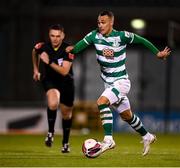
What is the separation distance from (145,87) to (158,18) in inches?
127

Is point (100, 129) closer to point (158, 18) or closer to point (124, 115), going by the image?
point (158, 18)

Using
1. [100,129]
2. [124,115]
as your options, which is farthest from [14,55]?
[124,115]

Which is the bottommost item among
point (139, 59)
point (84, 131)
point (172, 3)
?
point (84, 131)

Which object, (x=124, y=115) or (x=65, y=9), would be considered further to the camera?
(x=65, y=9)

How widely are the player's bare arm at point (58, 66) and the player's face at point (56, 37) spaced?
325 millimetres

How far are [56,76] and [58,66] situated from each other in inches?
33.9

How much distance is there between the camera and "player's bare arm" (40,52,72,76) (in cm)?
1419

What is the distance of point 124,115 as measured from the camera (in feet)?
45.4

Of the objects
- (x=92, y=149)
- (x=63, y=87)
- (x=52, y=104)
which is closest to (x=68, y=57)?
(x=63, y=87)

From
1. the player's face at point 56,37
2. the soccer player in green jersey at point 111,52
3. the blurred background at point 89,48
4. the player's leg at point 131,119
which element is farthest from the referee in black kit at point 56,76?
the blurred background at point 89,48

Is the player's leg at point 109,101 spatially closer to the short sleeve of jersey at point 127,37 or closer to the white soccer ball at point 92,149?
the white soccer ball at point 92,149

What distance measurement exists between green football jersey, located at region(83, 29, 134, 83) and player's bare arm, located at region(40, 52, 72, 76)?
2.75 feet

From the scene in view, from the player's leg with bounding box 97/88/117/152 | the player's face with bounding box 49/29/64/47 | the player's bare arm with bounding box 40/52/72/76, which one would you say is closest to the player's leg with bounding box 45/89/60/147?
the player's bare arm with bounding box 40/52/72/76

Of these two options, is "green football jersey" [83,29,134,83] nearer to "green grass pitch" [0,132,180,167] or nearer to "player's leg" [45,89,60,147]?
"green grass pitch" [0,132,180,167]
